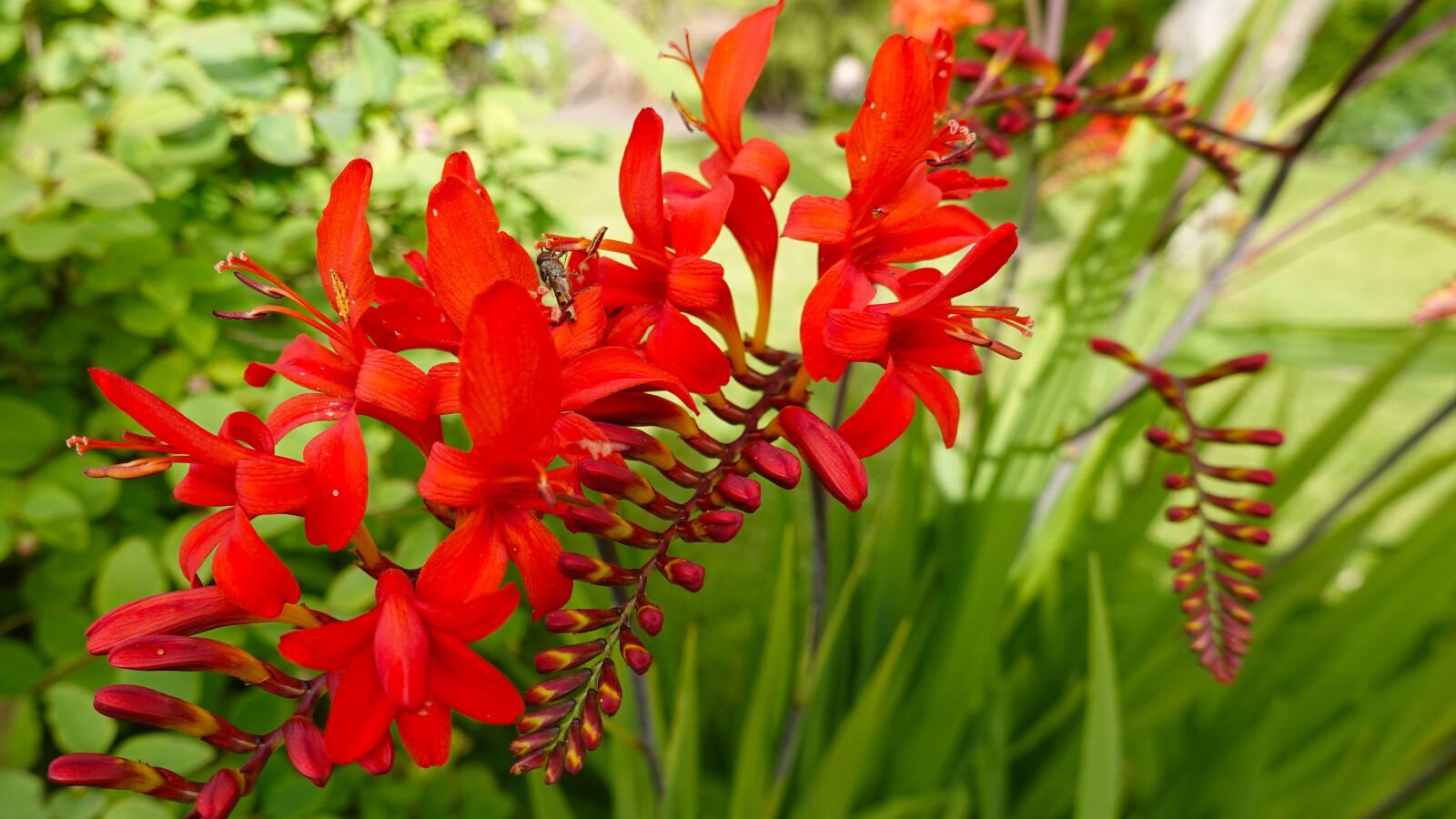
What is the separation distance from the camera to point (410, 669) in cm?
48

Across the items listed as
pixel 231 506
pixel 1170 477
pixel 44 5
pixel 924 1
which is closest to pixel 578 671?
pixel 231 506

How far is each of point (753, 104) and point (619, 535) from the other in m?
10.9

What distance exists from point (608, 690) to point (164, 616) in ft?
1.01

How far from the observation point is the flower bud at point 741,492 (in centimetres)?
58

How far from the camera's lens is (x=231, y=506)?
589 millimetres

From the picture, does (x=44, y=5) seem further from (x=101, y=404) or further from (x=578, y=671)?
(x=578, y=671)

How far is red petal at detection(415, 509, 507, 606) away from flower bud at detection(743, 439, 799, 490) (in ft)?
0.59

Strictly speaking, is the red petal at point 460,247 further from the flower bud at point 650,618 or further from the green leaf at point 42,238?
the green leaf at point 42,238

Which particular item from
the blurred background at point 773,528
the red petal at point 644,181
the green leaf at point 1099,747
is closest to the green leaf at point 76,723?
the blurred background at point 773,528

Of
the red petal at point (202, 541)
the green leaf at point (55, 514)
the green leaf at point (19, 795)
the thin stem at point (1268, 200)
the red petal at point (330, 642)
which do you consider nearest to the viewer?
the red petal at point (330, 642)

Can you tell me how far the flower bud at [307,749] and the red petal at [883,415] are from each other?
0.41m

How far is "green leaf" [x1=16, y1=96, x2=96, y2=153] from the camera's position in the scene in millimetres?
1059

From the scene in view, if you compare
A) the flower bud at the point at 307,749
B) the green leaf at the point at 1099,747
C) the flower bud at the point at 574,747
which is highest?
the flower bud at the point at 574,747

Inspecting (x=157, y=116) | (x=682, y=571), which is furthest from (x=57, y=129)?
(x=682, y=571)
